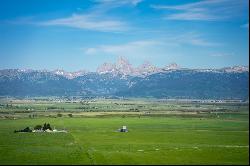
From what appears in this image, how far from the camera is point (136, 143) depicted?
83.8 meters

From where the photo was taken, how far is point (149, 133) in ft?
342

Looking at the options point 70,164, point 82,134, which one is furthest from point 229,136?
point 70,164

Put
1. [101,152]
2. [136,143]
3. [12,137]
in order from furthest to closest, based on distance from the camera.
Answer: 1. [12,137]
2. [136,143]
3. [101,152]

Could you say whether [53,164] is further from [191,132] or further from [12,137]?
[191,132]

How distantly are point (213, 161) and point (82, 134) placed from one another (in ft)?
159

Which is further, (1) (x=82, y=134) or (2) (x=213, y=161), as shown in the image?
(1) (x=82, y=134)

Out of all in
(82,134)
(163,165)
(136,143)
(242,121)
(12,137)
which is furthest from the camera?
(242,121)

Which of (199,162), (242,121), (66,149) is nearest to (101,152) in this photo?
(66,149)

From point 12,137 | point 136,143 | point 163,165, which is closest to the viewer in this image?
point 163,165

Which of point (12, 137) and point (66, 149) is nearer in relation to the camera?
point (66, 149)

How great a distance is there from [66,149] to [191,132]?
41684 mm

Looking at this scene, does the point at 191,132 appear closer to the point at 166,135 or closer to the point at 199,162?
the point at 166,135

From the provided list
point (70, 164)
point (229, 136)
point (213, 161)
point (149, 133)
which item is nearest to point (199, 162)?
point (213, 161)

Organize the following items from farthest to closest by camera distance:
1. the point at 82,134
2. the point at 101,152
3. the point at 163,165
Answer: the point at 82,134 → the point at 101,152 → the point at 163,165
